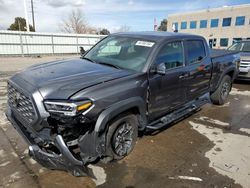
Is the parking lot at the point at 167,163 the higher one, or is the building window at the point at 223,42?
the building window at the point at 223,42

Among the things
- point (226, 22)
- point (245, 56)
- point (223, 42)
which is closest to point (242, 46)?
point (245, 56)

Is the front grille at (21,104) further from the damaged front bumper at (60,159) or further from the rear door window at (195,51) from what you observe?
the rear door window at (195,51)

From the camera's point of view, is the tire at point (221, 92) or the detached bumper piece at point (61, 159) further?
A: the tire at point (221, 92)

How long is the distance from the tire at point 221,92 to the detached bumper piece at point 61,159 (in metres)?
4.64

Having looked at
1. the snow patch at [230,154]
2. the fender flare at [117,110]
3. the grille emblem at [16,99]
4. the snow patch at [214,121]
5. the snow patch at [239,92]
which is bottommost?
the snow patch at [230,154]

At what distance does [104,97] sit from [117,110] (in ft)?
0.88

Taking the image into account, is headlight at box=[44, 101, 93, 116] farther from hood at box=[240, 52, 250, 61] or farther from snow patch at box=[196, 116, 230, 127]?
hood at box=[240, 52, 250, 61]

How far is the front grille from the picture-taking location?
8.39ft

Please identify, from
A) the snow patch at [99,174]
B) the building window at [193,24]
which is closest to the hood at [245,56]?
the snow patch at [99,174]

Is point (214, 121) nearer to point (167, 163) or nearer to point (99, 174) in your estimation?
point (167, 163)

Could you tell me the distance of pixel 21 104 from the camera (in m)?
2.79

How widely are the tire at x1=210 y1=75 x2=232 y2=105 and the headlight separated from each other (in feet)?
15.1

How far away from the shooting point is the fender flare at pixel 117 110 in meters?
2.58

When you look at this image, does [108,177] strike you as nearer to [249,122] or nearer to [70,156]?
[70,156]
